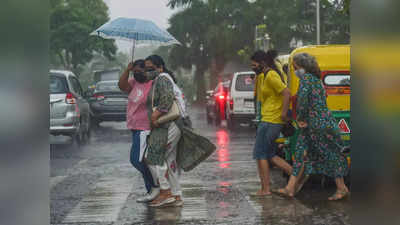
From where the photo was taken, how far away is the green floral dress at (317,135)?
7.20m

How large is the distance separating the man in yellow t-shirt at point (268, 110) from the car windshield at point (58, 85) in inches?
299

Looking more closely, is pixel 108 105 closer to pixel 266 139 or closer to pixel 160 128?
pixel 266 139

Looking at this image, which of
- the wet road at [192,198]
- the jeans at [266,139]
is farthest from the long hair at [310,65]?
the wet road at [192,198]

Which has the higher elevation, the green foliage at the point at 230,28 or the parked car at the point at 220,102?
the green foliage at the point at 230,28

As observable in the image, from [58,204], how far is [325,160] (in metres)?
3.06

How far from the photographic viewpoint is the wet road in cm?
629

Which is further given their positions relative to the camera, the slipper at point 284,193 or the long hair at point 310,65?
the slipper at point 284,193

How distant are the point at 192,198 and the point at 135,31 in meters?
2.09

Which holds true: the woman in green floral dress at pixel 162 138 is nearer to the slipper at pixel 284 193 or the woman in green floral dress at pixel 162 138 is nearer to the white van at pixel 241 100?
the slipper at pixel 284 193

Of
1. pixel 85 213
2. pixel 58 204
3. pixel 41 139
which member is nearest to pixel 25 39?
pixel 41 139

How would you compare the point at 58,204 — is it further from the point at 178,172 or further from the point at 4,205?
the point at 4,205

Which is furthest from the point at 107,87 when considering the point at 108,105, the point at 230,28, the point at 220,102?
the point at 230,28

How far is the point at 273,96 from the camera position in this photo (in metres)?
7.51

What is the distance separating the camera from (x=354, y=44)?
1687mm
